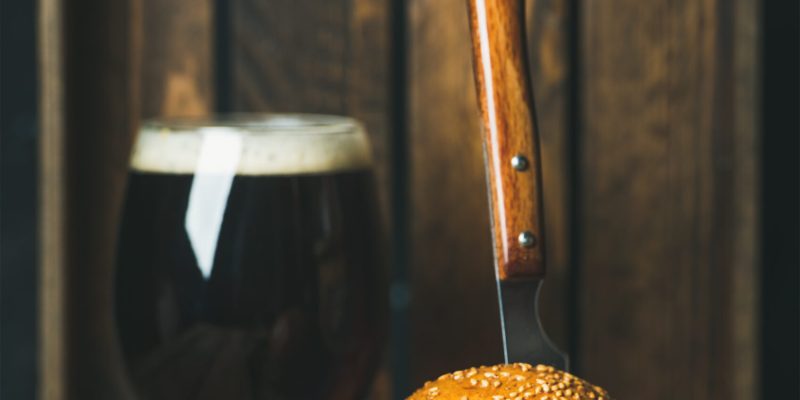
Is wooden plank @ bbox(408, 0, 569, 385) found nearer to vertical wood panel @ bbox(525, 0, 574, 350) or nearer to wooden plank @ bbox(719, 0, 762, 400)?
vertical wood panel @ bbox(525, 0, 574, 350)

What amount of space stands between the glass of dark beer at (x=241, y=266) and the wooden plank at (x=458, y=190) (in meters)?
0.24

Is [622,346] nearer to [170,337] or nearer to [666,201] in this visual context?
[666,201]

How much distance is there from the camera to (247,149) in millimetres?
736

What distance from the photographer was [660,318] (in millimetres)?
1024

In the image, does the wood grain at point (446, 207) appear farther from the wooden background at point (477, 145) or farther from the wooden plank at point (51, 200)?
the wooden plank at point (51, 200)

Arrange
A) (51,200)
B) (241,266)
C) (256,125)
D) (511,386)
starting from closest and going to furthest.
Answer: (511,386) < (241,266) < (256,125) < (51,200)

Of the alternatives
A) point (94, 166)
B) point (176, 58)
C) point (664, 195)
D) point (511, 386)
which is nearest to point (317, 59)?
point (176, 58)

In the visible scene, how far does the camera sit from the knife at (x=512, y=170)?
2.14 feet

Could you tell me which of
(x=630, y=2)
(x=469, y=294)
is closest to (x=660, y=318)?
(x=469, y=294)

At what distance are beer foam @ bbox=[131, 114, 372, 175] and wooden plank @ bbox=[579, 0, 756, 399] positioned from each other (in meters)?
0.33

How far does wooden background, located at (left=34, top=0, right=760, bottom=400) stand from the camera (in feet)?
3.25

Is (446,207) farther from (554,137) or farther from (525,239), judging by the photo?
(525,239)

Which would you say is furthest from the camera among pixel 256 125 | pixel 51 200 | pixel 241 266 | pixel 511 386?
pixel 51 200

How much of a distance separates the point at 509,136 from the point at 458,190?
36cm
